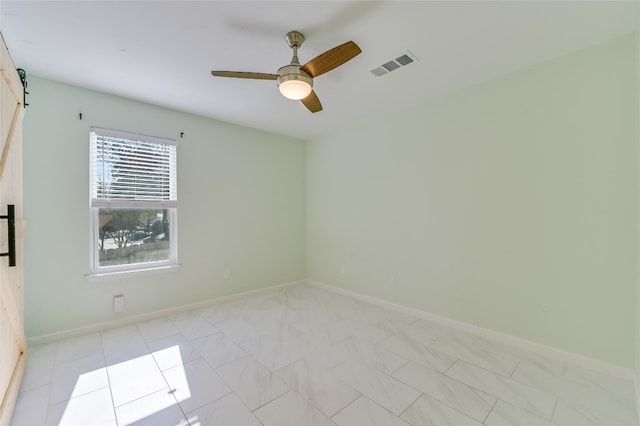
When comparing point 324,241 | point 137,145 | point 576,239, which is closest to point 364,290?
point 324,241

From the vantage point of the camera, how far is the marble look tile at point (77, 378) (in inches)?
72.6

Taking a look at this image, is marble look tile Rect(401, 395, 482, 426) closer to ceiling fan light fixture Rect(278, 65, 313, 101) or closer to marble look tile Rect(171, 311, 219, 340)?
marble look tile Rect(171, 311, 219, 340)

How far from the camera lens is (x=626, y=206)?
199cm

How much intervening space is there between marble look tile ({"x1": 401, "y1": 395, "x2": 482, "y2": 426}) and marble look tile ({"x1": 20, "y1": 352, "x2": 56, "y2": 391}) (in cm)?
249

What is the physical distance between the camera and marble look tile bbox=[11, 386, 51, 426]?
1.60 meters

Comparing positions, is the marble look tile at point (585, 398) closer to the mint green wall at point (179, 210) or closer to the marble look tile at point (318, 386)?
the marble look tile at point (318, 386)

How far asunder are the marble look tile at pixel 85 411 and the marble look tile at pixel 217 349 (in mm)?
658

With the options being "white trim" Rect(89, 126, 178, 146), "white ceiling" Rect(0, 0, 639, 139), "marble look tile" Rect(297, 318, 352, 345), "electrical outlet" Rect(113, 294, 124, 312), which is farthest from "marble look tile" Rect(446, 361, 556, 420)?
"white trim" Rect(89, 126, 178, 146)

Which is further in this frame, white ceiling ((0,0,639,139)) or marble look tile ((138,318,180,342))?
marble look tile ((138,318,180,342))

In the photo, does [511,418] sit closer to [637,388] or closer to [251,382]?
[637,388]

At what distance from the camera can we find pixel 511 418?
162cm

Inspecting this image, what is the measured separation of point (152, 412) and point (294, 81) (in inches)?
90.3

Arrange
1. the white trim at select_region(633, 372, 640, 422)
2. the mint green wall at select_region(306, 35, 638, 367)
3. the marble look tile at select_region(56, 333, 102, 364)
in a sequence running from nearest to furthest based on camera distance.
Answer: the white trim at select_region(633, 372, 640, 422)
the mint green wall at select_region(306, 35, 638, 367)
the marble look tile at select_region(56, 333, 102, 364)

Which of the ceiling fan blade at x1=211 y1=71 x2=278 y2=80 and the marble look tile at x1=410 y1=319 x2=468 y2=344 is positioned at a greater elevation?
the ceiling fan blade at x1=211 y1=71 x2=278 y2=80
